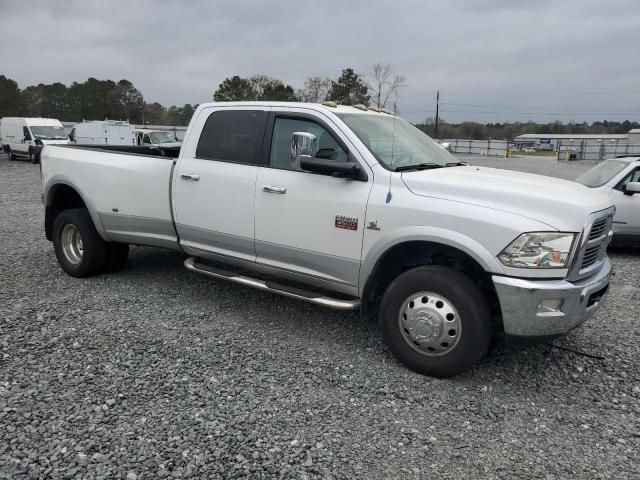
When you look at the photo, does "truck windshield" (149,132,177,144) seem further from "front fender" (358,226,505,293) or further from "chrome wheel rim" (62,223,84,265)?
"front fender" (358,226,505,293)

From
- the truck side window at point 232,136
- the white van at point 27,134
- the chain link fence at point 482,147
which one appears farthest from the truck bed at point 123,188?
the chain link fence at point 482,147

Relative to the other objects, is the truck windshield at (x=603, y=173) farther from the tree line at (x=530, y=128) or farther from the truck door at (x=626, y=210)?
the tree line at (x=530, y=128)

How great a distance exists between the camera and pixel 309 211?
13.8ft

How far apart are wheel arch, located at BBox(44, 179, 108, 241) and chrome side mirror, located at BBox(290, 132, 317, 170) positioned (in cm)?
274

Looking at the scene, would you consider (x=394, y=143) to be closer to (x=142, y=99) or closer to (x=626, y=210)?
(x=626, y=210)

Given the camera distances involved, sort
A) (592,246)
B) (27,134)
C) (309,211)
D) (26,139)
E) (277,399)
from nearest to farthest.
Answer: (277,399) → (592,246) → (309,211) → (27,134) → (26,139)

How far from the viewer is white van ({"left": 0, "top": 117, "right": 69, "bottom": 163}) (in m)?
26.4

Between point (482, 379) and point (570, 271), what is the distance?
3.38ft

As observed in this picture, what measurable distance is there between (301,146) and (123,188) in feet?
7.82

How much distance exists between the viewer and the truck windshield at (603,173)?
7984 mm

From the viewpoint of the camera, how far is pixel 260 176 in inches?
178

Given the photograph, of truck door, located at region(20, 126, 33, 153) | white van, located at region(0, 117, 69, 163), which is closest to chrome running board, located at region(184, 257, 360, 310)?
white van, located at region(0, 117, 69, 163)

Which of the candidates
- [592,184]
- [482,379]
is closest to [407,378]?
[482,379]

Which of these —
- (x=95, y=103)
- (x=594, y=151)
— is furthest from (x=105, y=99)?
(x=594, y=151)
